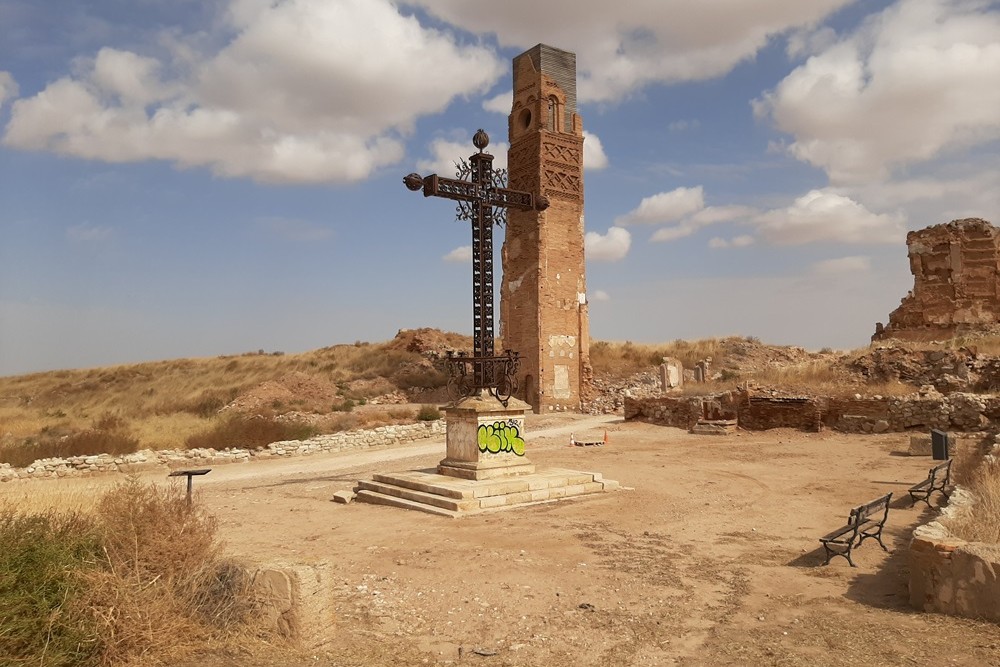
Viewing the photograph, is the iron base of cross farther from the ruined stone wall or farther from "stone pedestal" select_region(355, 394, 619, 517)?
the ruined stone wall

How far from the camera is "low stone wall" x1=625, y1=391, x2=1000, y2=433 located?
16922 mm

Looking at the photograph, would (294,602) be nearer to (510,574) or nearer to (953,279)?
(510,574)

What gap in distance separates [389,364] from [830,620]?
35.5 m

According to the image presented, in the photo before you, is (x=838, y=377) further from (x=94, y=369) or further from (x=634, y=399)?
(x=94, y=369)

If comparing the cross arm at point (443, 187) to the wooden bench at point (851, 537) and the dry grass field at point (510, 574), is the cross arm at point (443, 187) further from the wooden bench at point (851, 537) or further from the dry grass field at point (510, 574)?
the wooden bench at point (851, 537)

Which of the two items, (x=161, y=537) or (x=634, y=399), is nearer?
(x=161, y=537)

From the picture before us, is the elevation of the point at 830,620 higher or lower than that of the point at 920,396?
lower

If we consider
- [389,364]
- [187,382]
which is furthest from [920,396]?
[187,382]

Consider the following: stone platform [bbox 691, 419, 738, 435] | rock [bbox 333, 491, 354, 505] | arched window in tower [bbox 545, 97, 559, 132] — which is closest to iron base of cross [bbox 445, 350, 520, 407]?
rock [bbox 333, 491, 354, 505]

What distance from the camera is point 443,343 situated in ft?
142

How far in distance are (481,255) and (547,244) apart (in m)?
15.2

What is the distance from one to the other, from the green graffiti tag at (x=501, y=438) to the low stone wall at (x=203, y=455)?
736cm

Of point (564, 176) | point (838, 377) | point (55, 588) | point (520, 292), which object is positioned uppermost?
point (564, 176)

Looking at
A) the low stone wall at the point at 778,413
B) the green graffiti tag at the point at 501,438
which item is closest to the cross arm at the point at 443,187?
the green graffiti tag at the point at 501,438
